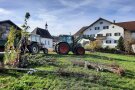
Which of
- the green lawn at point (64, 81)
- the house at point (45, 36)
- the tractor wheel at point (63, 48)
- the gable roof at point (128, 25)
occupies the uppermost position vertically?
→ the gable roof at point (128, 25)

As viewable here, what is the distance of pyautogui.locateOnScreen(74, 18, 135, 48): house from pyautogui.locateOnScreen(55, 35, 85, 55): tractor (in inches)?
1220

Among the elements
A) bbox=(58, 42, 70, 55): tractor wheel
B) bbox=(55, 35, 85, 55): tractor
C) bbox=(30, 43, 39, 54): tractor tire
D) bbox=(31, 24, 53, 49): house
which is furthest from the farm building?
bbox=(30, 43, 39, 54): tractor tire

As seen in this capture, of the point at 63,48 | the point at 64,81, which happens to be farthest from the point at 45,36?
the point at 64,81

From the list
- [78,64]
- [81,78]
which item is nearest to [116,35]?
[78,64]

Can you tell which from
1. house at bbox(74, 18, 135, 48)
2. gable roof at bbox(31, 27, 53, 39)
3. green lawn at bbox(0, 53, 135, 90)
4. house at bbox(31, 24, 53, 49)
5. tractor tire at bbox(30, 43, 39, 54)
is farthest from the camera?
house at bbox(74, 18, 135, 48)

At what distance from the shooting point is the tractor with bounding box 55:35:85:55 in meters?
29.6

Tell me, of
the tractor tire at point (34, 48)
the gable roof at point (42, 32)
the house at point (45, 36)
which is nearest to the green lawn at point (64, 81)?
the tractor tire at point (34, 48)

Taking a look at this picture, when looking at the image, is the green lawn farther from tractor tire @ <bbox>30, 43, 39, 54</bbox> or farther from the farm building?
the farm building

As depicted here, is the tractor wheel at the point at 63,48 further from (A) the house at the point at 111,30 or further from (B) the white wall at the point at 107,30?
(B) the white wall at the point at 107,30

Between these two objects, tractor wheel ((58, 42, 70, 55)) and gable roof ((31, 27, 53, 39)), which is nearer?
tractor wheel ((58, 42, 70, 55))

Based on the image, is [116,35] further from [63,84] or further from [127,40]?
[63,84]

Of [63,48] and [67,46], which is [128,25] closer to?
[67,46]

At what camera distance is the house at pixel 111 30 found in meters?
62.8

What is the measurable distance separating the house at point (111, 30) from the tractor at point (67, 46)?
3099 centimetres
